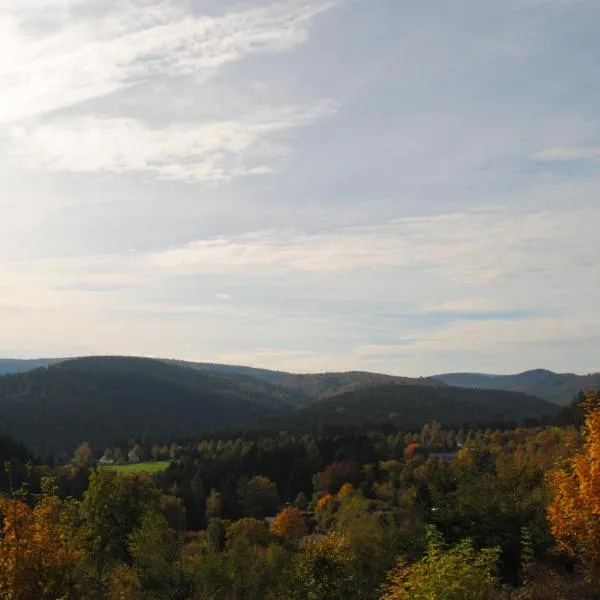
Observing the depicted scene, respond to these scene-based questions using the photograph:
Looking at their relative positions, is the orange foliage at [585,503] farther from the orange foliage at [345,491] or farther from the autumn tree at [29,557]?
the orange foliage at [345,491]

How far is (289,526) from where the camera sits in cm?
9869

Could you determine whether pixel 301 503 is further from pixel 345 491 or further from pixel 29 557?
pixel 29 557

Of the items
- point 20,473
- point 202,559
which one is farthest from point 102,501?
point 20,473

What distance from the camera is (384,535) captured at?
56375mm

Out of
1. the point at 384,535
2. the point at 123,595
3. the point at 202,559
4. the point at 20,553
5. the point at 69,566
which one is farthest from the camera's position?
the point at 384,535

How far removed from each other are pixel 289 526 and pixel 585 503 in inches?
3063

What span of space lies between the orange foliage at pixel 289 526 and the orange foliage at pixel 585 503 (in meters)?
69.4

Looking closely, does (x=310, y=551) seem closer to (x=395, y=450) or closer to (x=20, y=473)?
(x=20, y=473)

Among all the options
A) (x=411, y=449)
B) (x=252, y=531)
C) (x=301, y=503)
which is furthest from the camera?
(x=411, y=449)

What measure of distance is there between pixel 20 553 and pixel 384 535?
40.7 meters

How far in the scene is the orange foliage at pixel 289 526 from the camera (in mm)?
95062

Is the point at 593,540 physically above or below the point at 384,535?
above

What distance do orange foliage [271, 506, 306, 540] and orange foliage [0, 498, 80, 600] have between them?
2923 inches

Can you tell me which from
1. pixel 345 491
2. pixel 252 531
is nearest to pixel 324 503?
pixel 345 491
